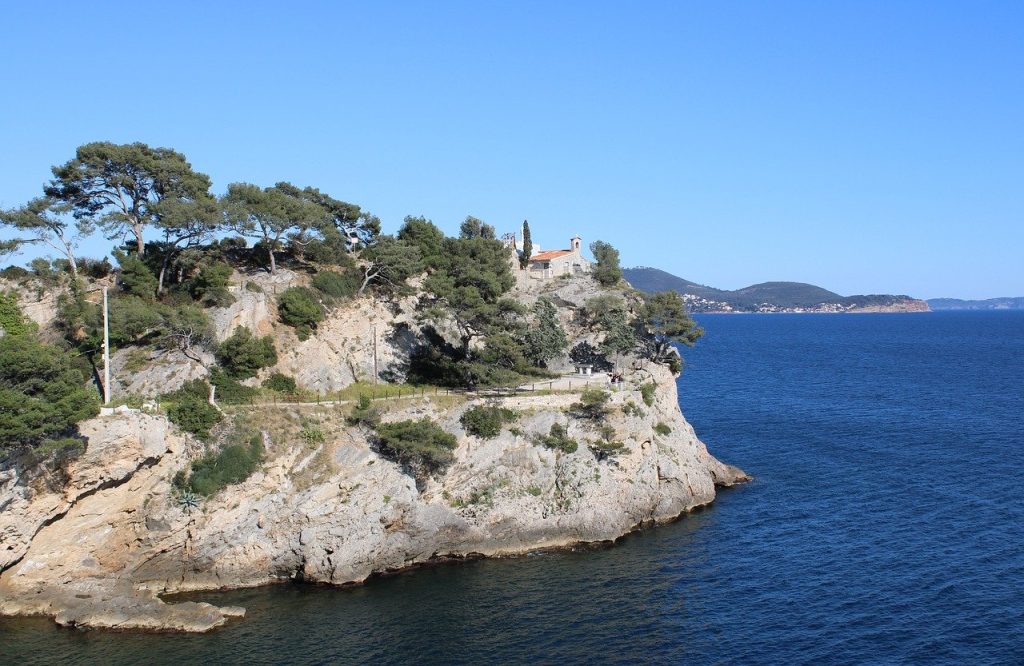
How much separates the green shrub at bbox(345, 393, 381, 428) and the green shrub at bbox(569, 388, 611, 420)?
13914mm

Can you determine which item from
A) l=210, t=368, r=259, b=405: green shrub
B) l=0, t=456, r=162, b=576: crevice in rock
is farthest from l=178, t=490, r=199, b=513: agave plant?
l=210, t=368, r=259, b=405: green shrub

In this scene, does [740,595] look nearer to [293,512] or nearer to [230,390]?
[293,512]

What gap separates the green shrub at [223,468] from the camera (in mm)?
44906

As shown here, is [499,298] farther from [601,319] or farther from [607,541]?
[607,541]

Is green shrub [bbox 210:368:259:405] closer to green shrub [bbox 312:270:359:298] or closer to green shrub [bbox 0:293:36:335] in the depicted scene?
green shrub [bbox 0:293:36:335]

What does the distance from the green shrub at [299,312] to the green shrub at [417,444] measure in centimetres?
1420

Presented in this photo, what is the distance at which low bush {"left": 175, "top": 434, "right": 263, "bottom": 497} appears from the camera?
44906mm

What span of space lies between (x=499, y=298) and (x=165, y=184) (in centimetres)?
2846

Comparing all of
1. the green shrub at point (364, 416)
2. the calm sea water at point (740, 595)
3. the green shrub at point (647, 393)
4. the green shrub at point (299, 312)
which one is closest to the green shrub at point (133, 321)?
the green shrub at point (299, 312)

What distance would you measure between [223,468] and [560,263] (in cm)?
4571

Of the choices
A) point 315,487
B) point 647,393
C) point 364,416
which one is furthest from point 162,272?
point 647,393

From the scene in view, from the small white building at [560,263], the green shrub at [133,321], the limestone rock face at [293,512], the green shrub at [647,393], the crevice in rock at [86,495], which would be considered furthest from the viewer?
the small white building at [560,263]

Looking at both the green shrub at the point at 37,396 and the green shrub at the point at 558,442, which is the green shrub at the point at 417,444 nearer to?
the green shrub at the point at 558,442

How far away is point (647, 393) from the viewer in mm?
59031
